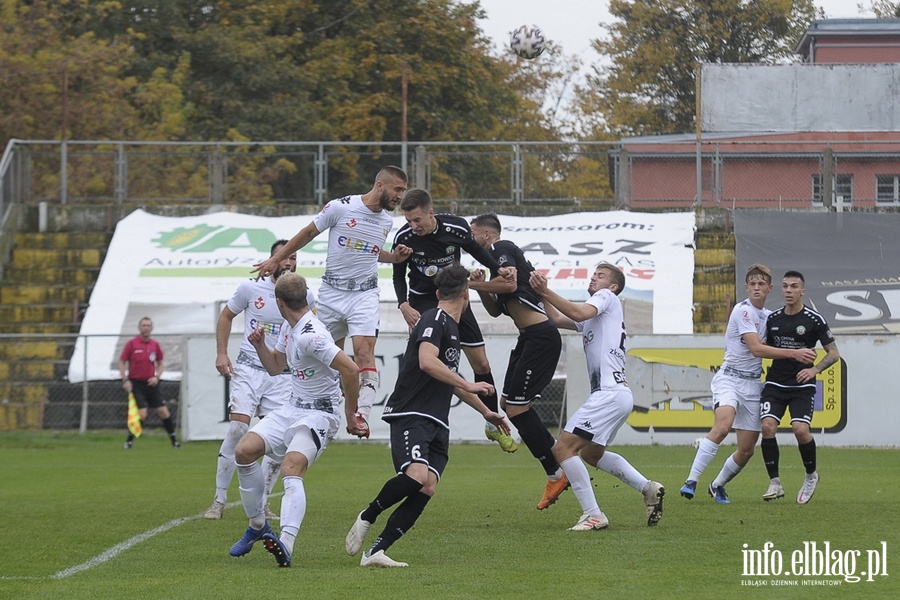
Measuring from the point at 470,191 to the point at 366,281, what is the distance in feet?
60.5

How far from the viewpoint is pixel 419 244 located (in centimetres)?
1053

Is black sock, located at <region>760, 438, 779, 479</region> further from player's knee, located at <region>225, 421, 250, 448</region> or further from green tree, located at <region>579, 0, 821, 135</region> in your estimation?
green tree, located at <region>579, 0, 821, 135</region>

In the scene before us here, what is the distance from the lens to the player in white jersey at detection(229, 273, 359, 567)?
27.2 feet

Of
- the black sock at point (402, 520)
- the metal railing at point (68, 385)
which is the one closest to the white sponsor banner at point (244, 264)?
the metal railing at point (68, 385)

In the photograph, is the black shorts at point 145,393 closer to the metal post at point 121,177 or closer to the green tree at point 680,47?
the metal post at point 121,177

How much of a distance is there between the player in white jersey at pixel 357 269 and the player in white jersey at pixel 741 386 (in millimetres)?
3377

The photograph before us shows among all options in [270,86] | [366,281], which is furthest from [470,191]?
[366,281]

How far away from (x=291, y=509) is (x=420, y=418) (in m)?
1.03

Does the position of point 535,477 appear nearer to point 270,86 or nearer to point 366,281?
point 366,281

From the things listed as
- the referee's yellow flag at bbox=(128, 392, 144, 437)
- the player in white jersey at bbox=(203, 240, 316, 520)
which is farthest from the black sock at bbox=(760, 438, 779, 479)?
the referee's yellow flag at bbox=(128, 392, 144, 437)

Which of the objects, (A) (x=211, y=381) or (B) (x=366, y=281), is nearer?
(B) (x=366, y=281)

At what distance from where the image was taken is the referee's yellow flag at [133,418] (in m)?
20.7

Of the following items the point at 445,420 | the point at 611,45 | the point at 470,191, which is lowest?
the point at 445,420

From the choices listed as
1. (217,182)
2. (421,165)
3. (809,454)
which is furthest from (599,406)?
(217,182)
